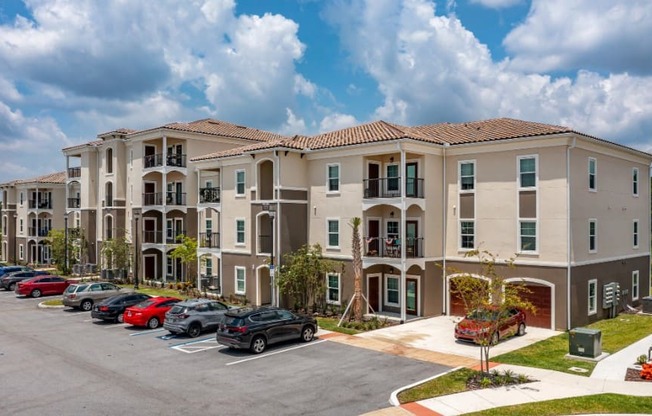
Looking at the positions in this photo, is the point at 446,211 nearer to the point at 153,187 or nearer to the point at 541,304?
the point at 541,304

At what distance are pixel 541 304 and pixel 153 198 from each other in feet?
96.9

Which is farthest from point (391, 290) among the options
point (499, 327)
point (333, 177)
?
point (499, 327)

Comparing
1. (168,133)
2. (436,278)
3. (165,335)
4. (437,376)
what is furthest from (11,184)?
(437,376)

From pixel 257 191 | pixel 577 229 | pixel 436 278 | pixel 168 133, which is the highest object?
pixel 168 133

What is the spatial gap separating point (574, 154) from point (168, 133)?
27.2 metres

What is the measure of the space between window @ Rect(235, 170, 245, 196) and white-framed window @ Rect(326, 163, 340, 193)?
5.74 meters

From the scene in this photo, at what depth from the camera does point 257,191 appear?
98.0ft

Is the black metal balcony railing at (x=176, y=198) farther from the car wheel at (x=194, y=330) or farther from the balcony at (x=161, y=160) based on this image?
the car wheel at (x=194, y=330)

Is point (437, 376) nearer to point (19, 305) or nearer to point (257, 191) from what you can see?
point (257, 191)

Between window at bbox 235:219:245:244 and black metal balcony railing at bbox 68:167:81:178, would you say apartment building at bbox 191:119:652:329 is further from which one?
black metal balcony railing at bbox 68:167:81:178

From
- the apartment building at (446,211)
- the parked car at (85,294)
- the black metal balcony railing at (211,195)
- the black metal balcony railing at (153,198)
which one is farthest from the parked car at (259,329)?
the black metal balcony railing at (153,198)

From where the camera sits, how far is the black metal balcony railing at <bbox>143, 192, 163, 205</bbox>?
131 feet

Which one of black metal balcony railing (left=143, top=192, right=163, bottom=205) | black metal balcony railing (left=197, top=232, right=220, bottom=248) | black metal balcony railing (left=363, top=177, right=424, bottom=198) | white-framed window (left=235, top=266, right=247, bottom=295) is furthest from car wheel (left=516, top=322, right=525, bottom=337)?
black metal balcony railing (left=143, top=192, right=163, bottom=205)

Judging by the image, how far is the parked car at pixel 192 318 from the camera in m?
22.0
